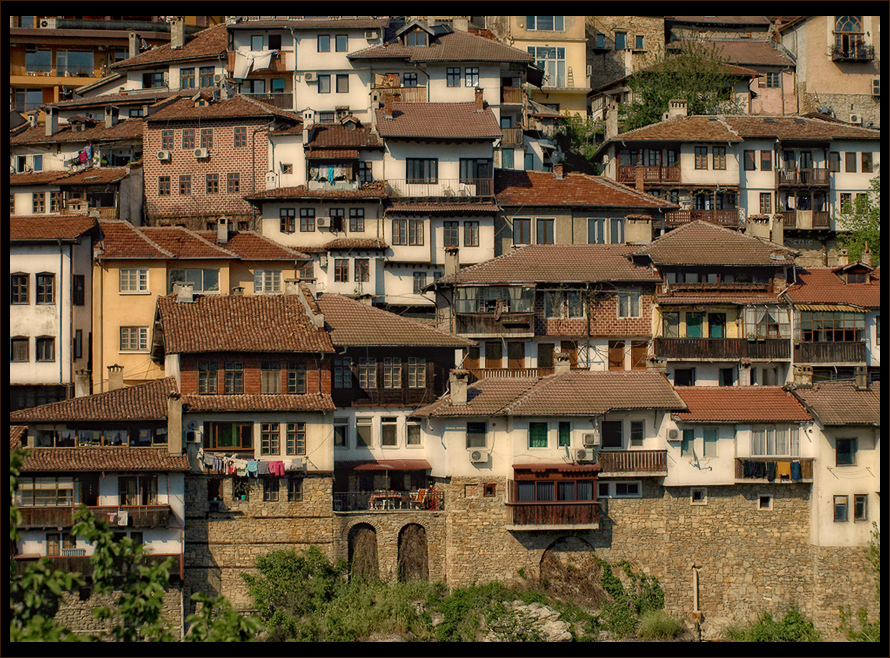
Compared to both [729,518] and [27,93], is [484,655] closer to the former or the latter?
[729,518]

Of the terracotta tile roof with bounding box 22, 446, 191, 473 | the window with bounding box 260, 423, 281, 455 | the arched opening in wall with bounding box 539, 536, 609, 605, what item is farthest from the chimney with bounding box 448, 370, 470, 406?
the terracotta tile roof with bounding box 22, 446, 191, 473

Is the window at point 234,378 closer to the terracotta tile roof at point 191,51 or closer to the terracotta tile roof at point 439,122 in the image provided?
the terracotta tile roof at point 439,122

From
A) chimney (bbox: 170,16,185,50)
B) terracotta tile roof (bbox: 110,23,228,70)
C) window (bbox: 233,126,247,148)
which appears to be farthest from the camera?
chimney (bbox: 170,16,185,50)

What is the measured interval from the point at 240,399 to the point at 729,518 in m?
17.1

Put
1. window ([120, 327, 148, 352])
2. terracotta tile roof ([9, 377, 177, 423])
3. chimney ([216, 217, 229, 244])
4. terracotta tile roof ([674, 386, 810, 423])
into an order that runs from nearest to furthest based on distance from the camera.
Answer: terracotta tile roof ([9, 377, 177, 423]), terracotta tile roof ([674, 386, 810, 423]), window ([120, 327, 148, 352]), chimney ([216, 217, 229, 244])

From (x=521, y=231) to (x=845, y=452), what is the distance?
1949 cm

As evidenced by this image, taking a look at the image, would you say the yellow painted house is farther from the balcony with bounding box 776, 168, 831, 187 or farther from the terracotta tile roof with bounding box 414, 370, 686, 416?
the balcony with bounding box 776, 168, 831, 187

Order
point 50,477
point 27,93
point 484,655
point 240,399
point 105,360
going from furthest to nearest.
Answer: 1. point 27,93
2. point 105,360
3. point 240,399
4. point 50,477
5. point 484,655

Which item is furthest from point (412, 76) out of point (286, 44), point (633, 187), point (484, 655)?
point (484, 655)

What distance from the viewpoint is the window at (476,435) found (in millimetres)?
44750

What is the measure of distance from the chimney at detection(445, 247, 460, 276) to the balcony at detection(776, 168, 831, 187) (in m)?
18.1

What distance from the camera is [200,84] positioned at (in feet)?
252

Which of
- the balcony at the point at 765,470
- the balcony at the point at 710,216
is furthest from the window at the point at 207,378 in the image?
the balcony at the point at 710,216

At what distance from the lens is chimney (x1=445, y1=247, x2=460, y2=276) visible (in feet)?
186
